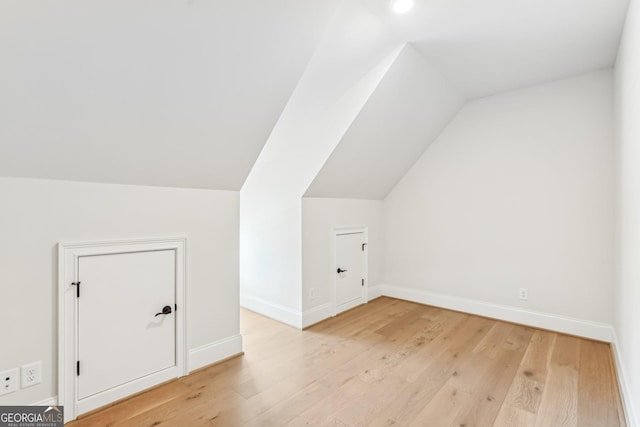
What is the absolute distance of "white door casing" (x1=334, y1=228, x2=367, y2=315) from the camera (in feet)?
11.6

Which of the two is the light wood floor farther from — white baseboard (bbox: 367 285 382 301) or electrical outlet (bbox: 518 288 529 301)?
white baseboard (bbox: 367 285 382 301)

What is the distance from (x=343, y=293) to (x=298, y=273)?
2.47 ft

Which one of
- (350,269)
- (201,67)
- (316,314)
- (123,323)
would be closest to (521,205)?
(350,269)

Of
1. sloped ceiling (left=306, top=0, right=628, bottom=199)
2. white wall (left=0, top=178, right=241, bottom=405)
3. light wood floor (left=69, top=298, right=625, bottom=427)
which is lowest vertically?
light wood floor (left=69, top=298, right=625, bottom=427)

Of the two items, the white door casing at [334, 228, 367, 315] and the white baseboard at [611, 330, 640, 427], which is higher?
the white door casing at [334, 228, 367, 315]

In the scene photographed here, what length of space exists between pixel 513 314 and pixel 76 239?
3872 mm

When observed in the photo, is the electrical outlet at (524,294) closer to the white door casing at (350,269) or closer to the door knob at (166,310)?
the white door casing at (350,269)

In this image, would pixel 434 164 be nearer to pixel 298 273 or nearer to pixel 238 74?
pixel 298 273

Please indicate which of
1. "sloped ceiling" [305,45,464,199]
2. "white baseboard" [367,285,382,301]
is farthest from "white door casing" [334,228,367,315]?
"sloped ceiling" [305,45,464,199]

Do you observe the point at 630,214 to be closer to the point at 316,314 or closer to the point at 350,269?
the point at 350,269

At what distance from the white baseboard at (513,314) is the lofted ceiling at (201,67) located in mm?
2233

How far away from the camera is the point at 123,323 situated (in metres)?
1.97

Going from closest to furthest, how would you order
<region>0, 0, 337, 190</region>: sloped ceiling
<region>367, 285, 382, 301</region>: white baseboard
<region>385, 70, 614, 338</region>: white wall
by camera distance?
<region>0, 0, 337, 190</region>: sloped ceiling → <region>385, 70, 614, 338</region>: white wall → <region>367, 285, 382, 301</region>: white baseboard

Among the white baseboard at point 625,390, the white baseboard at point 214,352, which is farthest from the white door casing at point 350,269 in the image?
the white baseboard at point 625,390
